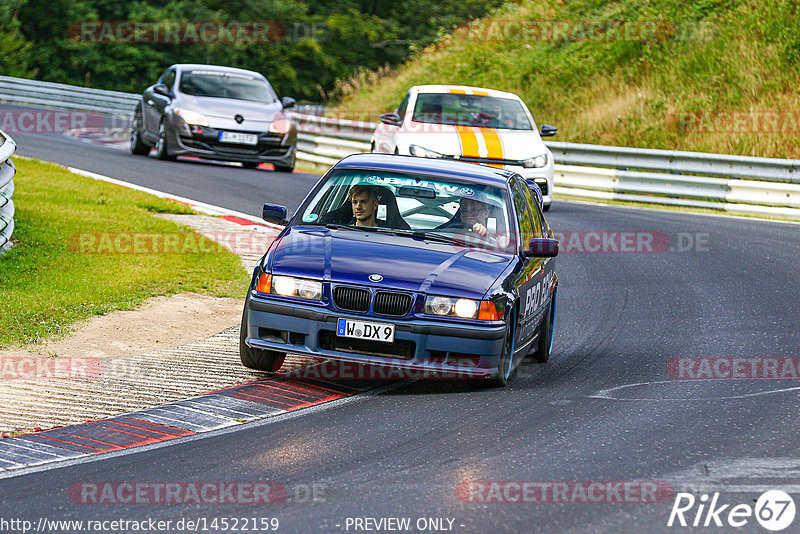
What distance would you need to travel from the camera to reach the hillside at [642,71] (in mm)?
26141

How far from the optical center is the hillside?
26141mm

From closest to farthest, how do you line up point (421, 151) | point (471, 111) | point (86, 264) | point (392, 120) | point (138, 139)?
point (86, 264) → point (421, 151) → point (392, 120) → point (471, 111) → point (138, 139)

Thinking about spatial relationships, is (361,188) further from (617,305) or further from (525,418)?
(617,305)

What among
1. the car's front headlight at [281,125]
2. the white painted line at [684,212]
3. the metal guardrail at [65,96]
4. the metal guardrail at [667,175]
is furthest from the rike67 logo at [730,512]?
the metal guardrail at [65,96]

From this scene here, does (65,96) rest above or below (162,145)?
below

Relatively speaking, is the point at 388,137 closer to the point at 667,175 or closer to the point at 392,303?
the point at 667,175

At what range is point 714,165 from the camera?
71.9 ft

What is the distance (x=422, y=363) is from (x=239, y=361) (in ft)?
5.29

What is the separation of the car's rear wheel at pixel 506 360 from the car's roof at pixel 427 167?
144 cm

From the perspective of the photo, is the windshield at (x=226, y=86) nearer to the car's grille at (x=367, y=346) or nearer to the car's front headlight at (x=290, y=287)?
the car's front headlight at (x=290, y=287)

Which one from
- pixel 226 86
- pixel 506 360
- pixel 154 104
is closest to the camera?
pixel 506 360

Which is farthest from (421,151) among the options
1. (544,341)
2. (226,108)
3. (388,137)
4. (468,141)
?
(544,341)

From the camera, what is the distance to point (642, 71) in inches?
1169

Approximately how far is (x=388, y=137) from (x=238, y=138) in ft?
14.5
